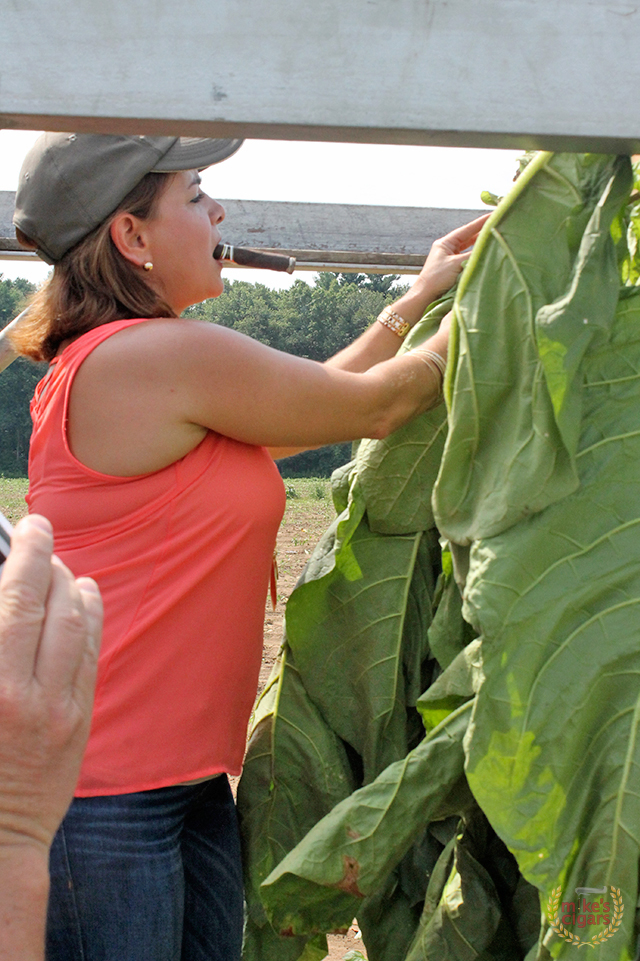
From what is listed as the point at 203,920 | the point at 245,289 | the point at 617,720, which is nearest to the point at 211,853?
the point at 203,920

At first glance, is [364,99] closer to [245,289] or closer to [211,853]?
[211,853]

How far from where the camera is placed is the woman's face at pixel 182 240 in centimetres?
181

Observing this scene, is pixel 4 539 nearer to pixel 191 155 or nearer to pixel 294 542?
pixel 191 155

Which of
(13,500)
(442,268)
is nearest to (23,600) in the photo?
(442,268)

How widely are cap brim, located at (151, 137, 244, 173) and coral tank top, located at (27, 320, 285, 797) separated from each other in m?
0.32

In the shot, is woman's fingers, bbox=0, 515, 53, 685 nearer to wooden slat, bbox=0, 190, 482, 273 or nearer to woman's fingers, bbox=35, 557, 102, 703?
woman's fingers, bbox=35, 557, 102, 703

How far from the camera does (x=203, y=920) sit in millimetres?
1735

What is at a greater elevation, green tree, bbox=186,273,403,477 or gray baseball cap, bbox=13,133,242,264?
gray baseball cap, bbox=13,133,242,264

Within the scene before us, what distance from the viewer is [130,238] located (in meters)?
1.80

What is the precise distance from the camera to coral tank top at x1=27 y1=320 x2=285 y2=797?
1630 mm

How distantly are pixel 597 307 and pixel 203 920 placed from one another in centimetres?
129

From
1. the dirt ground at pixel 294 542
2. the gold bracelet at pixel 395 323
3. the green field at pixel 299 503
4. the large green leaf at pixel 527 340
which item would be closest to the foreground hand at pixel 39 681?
the large green leaf at pixel 527 340

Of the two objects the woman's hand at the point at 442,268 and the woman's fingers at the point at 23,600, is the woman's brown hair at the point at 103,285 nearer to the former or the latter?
the woman's hand at the point at 442,268

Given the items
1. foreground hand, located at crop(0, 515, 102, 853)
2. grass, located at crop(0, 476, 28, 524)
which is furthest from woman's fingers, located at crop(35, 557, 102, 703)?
grass, located at crop(0, 476, 28, 524)
